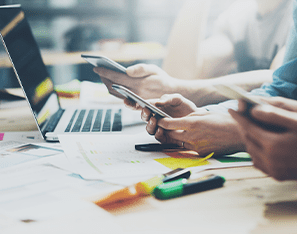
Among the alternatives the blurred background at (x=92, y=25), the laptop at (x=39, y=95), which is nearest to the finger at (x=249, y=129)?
the laptop at (x=39, y=95)

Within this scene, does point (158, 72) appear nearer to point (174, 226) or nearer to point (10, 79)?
point (174, 226)

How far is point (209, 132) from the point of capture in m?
0.49

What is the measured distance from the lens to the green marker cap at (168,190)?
1.16 ft

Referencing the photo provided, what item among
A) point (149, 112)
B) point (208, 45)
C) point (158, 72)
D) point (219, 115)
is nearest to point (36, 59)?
point (158, 72)

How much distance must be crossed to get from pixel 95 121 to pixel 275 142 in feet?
1.85

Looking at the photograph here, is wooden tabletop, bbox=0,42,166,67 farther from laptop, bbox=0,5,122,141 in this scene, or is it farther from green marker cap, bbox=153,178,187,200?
green marker cap, bbox=153,178,187,200

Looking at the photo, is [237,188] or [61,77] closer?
[237,188]

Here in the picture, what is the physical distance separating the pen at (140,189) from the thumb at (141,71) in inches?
17.1

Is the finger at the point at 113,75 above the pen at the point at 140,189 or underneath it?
above

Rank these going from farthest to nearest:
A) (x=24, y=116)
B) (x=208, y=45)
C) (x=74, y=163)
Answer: (x=208, y=45), (x=24, y=116), (x=74, y=163)

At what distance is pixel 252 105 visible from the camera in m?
0.30

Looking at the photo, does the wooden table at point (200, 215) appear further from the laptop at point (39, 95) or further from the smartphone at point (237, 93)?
the laptop at point (39, 95)

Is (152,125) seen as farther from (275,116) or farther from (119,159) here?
(275,116)

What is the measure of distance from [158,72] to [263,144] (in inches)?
24.2
